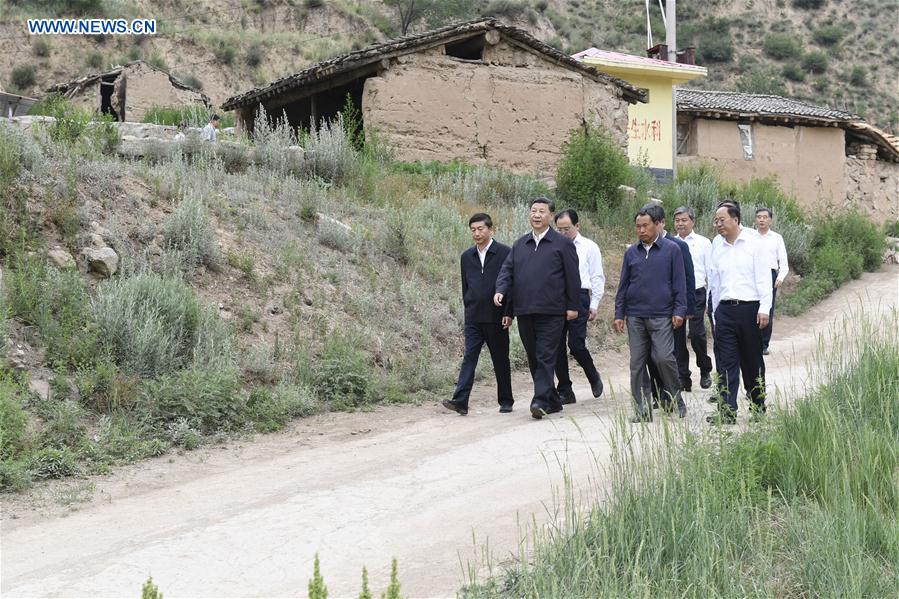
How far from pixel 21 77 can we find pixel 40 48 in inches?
76.7

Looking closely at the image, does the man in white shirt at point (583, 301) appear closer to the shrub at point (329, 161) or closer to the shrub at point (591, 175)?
the shrub at point (329, 161)

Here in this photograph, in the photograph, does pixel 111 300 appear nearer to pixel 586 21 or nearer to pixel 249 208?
pixel 249 208

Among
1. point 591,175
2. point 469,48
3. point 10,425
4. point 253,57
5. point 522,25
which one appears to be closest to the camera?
point 10,425

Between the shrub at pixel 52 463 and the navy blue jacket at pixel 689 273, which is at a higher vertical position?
the navy blue jacket at pixel 689 273

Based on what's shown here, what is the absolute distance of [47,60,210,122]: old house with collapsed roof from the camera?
2983cm

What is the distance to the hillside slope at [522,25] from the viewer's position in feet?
134

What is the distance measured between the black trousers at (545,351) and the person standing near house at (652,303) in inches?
27.5

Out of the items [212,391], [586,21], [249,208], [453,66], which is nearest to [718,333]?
[212,391]

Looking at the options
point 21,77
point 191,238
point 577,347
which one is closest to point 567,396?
point 577,347

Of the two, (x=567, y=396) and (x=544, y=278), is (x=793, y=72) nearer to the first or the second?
(x=567, y=396)

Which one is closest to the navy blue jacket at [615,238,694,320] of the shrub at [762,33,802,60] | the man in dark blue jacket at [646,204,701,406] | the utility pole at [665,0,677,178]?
A: the man in dark blue jacket at [646,204,701,406]

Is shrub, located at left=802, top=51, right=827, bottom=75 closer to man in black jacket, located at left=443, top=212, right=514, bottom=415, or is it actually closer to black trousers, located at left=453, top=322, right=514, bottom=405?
man in black jacket, located at left=443, top=212, right=514, bottom=415

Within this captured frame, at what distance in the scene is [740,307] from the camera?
7.75 meters

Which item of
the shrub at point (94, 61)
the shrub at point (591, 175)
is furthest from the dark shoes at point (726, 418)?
the shrub at point (94, 61)
